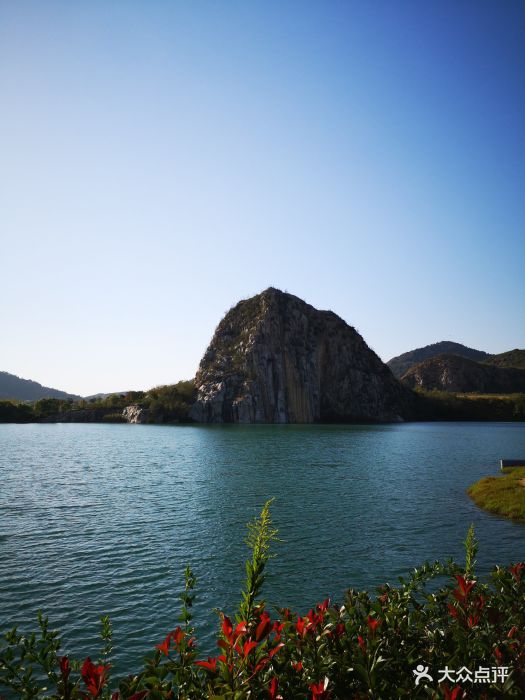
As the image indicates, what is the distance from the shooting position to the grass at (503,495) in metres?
35.7

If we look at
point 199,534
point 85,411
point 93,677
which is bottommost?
point 199,534

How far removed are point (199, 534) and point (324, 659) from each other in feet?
80.5

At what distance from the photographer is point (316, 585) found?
20922mm

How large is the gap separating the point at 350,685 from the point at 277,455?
6701cm

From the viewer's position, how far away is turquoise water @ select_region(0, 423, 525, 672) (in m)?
19.0

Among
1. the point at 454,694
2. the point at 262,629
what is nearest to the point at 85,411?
the point at 262,629

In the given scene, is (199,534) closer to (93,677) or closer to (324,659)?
(324,659)

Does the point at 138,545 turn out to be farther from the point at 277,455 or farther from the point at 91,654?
the point at 277,455

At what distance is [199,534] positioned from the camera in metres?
29.3

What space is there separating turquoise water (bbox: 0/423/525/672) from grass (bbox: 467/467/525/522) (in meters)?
1.61

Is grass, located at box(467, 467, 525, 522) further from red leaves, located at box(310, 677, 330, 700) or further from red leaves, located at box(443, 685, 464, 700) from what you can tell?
red leaves, located at box(310, 677, 330, 700)

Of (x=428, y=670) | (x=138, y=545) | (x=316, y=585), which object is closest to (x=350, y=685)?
(x=428, y=670)

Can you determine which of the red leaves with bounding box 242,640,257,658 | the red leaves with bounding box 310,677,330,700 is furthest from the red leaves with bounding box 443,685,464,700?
the red leaves with bounding box 242,640,257,658

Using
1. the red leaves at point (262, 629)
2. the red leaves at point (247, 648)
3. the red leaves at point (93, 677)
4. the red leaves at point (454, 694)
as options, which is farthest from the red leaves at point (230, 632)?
the red leaves at point (454, 694)
